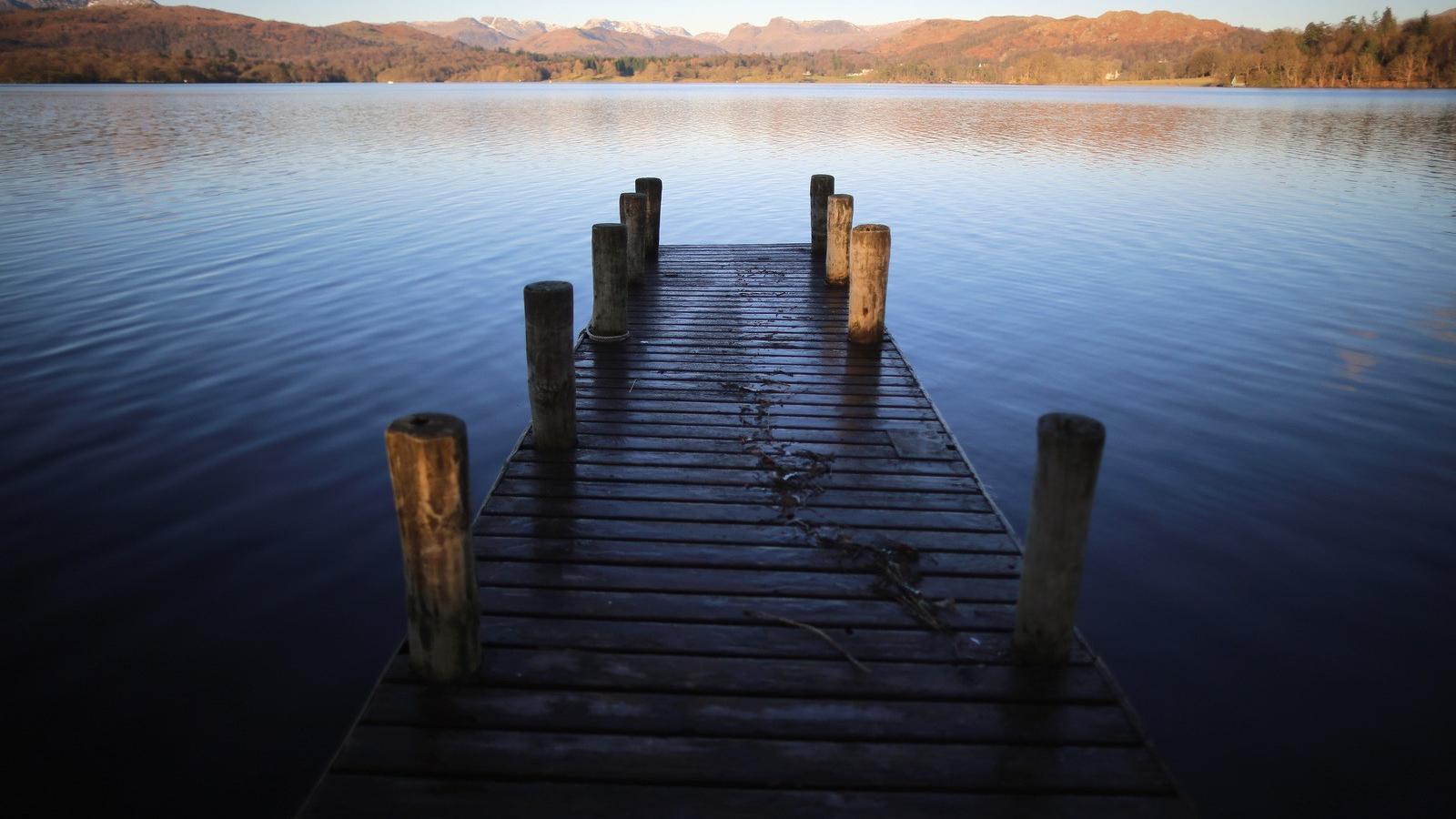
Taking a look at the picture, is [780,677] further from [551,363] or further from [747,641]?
[551,363]

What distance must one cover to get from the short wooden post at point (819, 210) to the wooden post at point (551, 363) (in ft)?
24.9

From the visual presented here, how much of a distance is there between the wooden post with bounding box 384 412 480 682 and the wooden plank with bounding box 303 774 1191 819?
558mm

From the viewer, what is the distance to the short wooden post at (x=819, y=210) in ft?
40.8

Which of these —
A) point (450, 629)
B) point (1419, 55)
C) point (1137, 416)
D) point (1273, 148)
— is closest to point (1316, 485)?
point (1137, 416)

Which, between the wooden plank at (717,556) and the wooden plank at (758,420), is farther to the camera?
the wooden plank at (758,420)

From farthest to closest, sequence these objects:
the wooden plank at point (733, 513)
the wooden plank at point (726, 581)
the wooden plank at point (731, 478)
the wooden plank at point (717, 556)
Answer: the wooden plank at point (731, 478) < the wooden plank at point (733, 513) < the wooden plank at point (717, 556) < the wooden plank at point (726, 581)

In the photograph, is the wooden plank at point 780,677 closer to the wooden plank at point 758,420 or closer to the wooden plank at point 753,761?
the wooden plank at point 753,761

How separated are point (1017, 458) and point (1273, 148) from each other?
3784cm

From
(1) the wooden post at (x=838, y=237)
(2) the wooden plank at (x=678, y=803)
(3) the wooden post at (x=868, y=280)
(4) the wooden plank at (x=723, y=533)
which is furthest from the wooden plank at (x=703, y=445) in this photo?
(1) the wooden post at (x=838, y=237)

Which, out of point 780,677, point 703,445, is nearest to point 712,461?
point 703,445

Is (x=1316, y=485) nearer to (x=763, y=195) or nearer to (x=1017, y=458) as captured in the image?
(x=1017, y=458)

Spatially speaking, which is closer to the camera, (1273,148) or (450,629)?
(450,629)

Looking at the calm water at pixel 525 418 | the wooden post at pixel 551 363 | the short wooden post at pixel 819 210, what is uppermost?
the short wooden post at pixel 819 210

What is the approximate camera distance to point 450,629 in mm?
3391
